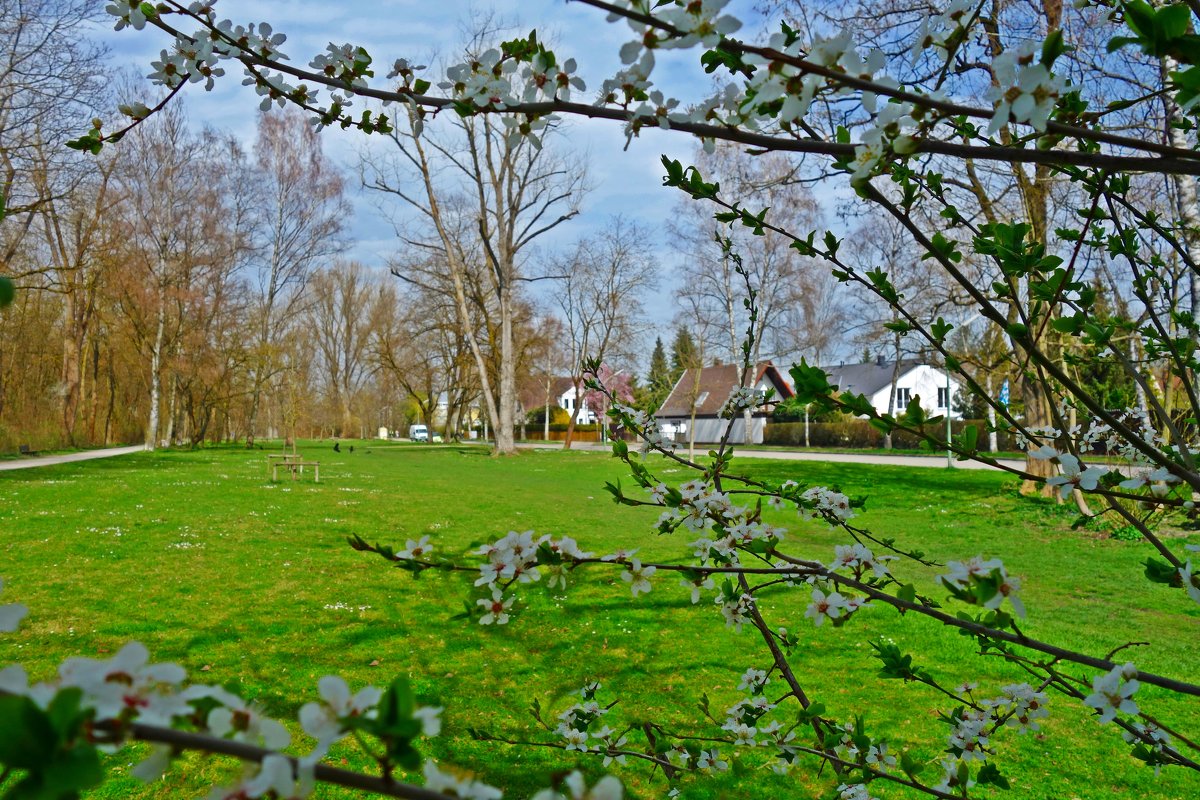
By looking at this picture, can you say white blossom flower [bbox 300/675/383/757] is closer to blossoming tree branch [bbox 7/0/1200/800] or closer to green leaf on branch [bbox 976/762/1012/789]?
blossoming tree branch [bbox 7/0/1200/800]

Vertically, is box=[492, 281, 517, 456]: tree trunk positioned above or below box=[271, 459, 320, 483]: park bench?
above

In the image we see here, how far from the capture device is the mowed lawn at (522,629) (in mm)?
3738

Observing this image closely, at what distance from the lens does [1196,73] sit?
2.77 ft

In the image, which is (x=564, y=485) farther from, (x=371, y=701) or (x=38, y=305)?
(x=38, y=305)

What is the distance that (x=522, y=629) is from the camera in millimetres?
5848

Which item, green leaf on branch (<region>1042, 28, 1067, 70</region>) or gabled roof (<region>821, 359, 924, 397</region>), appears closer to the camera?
green leaf on branch (<region>1042, 28, 1067, 70</region>)

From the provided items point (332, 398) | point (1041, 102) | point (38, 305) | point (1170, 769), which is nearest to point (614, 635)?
point (1170, 769)

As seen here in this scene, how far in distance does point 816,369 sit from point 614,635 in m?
4.89

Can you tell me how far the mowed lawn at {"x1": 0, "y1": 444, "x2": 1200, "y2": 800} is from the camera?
374cm

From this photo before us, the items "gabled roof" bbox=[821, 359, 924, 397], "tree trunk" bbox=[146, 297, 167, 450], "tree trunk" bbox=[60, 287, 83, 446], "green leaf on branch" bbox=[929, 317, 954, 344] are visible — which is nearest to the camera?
"green leaf on branch" bbox=[929, 317, 954, 344]

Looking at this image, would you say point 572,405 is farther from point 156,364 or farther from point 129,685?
point 129,685

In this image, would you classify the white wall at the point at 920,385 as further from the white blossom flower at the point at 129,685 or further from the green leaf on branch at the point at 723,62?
the white blossom flower at the point at 129,685

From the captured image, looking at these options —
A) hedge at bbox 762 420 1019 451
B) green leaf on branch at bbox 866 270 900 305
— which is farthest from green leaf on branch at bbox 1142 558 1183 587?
hedge at bbox 762 420 1019 451

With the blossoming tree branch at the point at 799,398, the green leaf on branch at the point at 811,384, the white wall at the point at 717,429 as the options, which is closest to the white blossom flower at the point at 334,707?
the blossoming tree branch at the point at 799,398
